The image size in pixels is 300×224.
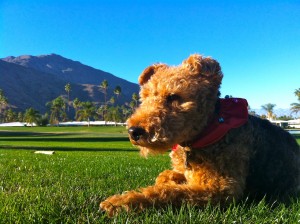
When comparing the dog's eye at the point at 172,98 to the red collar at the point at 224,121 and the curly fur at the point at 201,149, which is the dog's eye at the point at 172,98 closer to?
the curly fur at the point at 201,149

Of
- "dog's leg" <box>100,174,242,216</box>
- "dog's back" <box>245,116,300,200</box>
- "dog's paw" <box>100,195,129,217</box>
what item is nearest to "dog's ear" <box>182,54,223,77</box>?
"dog's back" <box>245,116,300,200</box>

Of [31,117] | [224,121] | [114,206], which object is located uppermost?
[31,117]

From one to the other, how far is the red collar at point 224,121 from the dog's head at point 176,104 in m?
0.08

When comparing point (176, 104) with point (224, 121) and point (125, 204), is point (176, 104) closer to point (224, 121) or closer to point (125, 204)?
point (224, 121)

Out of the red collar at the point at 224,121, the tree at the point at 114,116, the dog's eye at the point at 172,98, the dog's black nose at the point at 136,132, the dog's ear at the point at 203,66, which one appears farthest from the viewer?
the tree at the point at 114,116

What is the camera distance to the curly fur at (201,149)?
10.2 feet

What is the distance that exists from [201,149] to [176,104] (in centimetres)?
48

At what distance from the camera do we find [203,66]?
3.66 m

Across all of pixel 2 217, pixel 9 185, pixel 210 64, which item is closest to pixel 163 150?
pixel 210 64

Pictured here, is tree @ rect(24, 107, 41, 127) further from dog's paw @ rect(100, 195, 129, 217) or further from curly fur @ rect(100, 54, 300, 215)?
dog's paw @ rect(100, 195, 129, 217)

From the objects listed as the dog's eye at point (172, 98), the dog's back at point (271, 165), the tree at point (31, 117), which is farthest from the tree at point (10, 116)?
the dog's back at point (271, 165)

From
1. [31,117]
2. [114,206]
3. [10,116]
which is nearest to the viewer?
[114,206]

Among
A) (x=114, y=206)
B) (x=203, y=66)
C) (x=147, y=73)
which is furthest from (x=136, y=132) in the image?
(x=147, y=73)

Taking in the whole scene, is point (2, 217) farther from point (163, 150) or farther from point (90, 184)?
point (90, 184)
